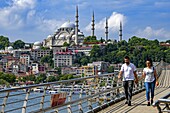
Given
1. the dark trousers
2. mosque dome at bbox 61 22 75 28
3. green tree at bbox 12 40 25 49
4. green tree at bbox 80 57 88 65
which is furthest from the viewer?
green tree at bbox 12 40 25 49

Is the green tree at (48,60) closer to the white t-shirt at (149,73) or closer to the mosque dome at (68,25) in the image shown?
the mosque dome at (68,25)

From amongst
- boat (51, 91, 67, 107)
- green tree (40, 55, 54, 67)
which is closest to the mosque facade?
green tree (40, 55, 54, 67)

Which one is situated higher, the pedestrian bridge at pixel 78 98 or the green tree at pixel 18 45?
the green tree at pixel 18 45

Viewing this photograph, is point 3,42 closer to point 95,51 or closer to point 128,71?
point 95,51

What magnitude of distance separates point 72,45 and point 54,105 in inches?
5379

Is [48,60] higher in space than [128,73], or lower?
higher

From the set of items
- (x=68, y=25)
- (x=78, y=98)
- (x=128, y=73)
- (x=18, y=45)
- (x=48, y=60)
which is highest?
(x=68, y=25)

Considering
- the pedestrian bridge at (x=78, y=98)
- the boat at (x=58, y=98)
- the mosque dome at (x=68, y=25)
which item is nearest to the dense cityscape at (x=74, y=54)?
the mosque dome at (x=68, y=25)

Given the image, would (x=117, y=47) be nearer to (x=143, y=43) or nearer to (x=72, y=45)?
(x=143, y=43)

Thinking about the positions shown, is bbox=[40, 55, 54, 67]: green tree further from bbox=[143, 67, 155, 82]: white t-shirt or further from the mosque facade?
bbox=[143, 67, 155, 82]: white t-shirt

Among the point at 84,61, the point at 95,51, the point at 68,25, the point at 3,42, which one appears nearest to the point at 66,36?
the point at 68,25

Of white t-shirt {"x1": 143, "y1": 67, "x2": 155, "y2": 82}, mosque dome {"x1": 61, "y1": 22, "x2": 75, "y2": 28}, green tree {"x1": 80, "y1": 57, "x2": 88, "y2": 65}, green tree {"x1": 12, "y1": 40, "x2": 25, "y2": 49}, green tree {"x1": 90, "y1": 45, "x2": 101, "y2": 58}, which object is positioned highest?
mosque dome {"x1": 61, "y1": 22, "x2": 75, "y2": 28}

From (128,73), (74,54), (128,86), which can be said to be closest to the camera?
(128,73)

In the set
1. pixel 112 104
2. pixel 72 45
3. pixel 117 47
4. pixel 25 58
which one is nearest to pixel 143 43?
pixel 117 47
